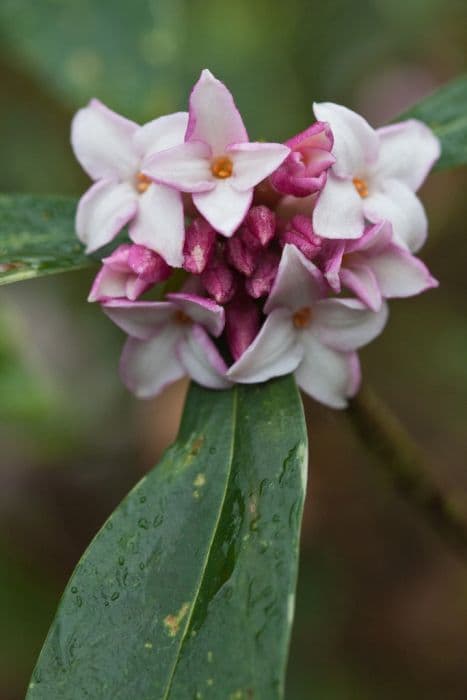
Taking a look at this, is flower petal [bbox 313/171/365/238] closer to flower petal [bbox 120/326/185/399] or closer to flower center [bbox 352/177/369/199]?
flower center [bbox 352/177/369/199]

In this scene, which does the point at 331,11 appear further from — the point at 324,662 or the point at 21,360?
the point at 324,662

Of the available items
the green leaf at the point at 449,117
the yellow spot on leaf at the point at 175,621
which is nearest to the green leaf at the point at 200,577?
the yellow spot on leaf at the point at 175,621

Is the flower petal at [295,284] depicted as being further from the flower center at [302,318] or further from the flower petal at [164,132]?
the flower petal at [164,132]

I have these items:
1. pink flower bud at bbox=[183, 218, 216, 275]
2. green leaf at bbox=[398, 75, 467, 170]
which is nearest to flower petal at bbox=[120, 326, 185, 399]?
pink flower bud at bbox=[183, 218, 216, 275]

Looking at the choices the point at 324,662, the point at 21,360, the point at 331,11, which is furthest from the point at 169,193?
the point at 331,11

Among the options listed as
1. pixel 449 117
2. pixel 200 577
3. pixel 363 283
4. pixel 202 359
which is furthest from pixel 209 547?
pixel 449 117
